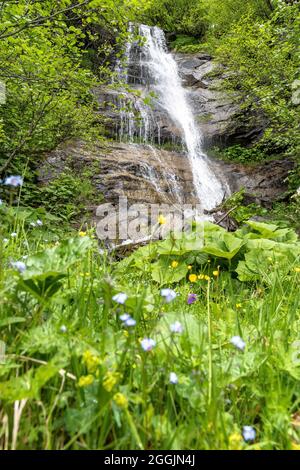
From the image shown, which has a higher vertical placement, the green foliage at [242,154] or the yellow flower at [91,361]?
the green foliage at [242,154]

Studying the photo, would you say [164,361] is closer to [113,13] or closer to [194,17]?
[113,13]

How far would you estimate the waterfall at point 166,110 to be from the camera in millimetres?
10523

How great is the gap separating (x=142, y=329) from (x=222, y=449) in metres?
0.61

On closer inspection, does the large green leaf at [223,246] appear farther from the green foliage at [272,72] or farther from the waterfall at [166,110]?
the waterfall at [166,110]

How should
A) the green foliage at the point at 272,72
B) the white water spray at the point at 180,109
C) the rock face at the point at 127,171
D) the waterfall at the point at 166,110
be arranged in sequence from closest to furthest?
1. the green foliage at the point at 272,72
2. the rock face at the point at 127,171
3. the white water spray at the point at 180,109
4. the waterfall at the point at 166,110

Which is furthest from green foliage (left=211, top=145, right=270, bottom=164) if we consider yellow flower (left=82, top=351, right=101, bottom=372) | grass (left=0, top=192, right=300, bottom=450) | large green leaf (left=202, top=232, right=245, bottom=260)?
yellow flower (left=82, top=351, right=101, bottom=372)

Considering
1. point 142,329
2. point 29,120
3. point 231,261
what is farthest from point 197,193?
point 142,329

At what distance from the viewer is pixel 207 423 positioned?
82 cm

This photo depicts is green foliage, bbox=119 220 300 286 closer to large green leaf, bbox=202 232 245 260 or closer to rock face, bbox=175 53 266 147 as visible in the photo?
large green leaf, bbox=202 232 245 260

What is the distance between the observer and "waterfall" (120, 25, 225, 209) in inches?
414

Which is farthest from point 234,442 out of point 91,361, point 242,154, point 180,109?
point 180,109

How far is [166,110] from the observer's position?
1241 centimetres

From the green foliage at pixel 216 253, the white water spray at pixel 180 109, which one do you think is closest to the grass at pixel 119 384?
the green foliage at pixel 216 253

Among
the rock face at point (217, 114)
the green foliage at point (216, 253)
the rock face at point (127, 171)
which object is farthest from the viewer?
the rock face at point (217, 114)
